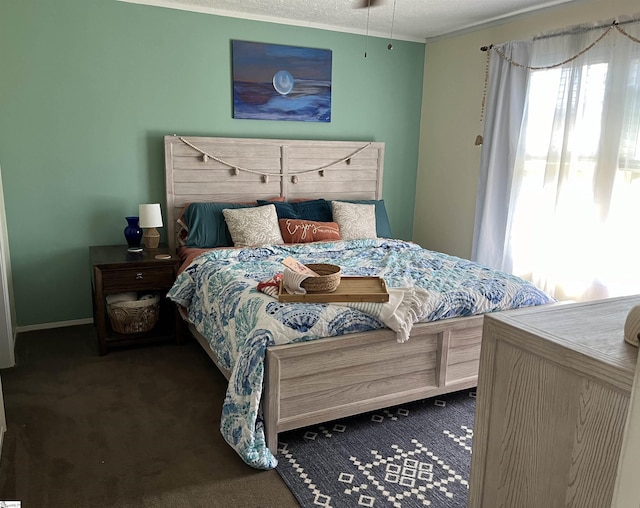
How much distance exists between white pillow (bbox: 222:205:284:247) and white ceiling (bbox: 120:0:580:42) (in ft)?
5.07

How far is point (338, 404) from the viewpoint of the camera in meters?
2.57

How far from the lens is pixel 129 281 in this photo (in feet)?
11.4

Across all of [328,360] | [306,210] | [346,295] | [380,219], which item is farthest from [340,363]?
[380,219]

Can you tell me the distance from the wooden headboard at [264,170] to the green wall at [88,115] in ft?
0.51

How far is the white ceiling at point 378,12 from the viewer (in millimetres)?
3799

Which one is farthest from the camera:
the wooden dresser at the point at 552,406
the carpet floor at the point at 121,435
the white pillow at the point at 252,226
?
the white pillow at the point at 252,226

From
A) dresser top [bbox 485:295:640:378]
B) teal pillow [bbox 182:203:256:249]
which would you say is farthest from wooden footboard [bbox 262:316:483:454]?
teal pillow [bbox 182:203:256:249]

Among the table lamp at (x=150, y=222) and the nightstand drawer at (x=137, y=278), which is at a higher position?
the table lamp at (x=150, y=222)

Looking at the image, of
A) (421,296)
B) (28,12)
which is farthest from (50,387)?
(28,12)

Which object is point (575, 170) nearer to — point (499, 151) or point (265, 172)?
point (499, 151)

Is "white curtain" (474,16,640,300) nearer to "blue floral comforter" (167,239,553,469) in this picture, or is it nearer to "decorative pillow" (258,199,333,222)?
"blue floral comforter" (167,239,553,469)

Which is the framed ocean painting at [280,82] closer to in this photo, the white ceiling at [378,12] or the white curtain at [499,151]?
the white ceiling at [378,12]

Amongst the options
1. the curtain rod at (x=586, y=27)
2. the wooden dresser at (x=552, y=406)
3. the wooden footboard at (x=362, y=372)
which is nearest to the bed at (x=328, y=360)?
the wooden footboard at (x=362, y=372)

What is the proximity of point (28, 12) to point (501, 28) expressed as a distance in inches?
138
